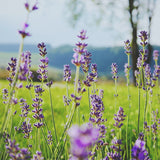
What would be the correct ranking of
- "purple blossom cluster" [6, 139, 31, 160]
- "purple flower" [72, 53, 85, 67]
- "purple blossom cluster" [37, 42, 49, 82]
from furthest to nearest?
"purple blossom cluster" [37, 42, 49, 82], "purple flower" [72, 53, 85, 67], "purple blossom cluster" [6, 139, 31, 160]

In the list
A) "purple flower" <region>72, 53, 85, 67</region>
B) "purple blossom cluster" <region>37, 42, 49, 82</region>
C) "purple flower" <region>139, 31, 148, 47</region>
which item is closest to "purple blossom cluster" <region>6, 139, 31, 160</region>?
"purple flower" <region>72, 53, 85, 67</region>

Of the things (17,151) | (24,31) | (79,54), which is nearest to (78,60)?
(79,54)

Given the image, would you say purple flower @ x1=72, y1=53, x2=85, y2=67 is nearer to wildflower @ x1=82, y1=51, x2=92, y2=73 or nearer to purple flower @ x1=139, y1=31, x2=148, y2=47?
wildflower @ x1=82, y1=51, x2=92, y2=73

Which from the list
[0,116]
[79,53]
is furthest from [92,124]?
[0,116]

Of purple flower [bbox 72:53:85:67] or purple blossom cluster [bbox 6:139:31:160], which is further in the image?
purple flower [bbox 72:53:85:67]

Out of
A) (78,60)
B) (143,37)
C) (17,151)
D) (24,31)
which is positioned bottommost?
(17,151)

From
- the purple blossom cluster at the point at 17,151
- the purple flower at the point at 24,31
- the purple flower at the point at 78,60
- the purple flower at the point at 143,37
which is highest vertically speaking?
the purple flower at the point at 143,37

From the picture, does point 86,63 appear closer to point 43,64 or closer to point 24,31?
point 43,64

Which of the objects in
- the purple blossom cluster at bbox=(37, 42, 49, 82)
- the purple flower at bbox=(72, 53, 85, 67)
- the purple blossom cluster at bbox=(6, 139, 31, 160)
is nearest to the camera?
the purple blossom cluster at bbox=(6, 139, 31, 160)

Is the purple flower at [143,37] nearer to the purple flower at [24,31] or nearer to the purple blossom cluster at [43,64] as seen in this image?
the purple blossom cluster at [43,64]

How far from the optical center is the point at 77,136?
65 centimetres

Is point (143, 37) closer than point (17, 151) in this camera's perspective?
No

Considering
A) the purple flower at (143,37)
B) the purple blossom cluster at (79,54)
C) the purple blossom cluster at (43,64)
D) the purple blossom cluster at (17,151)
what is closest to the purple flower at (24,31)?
the purple blossom cluster at (79,54)

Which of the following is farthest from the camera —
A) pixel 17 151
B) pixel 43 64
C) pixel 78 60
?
pixel 43 64
